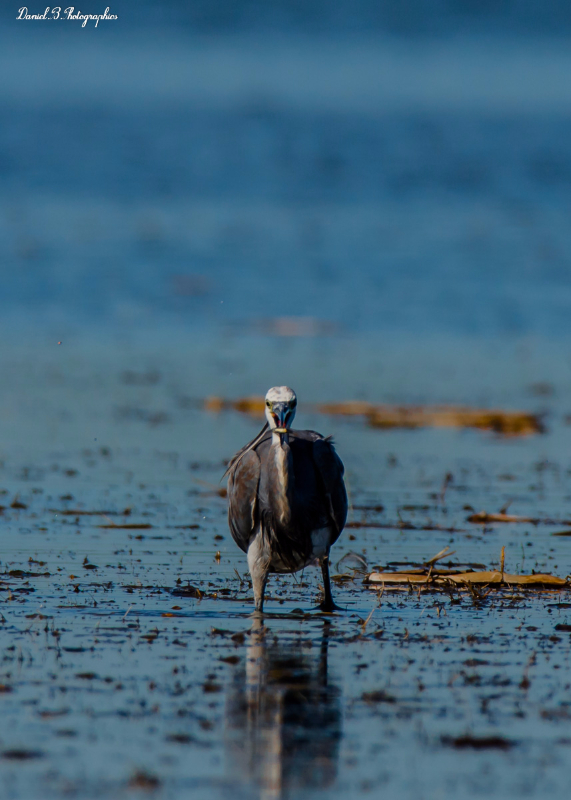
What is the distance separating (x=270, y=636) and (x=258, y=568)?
90 cm

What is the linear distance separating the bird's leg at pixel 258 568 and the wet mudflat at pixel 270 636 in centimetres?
14

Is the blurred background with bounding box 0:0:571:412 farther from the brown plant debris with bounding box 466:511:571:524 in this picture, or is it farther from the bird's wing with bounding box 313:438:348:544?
the bird's wing with bounding box 313:438:348:544

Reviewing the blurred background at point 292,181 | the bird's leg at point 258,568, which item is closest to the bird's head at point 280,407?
the bird's leg at point 258,568

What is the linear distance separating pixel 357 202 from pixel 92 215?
10.1 meters

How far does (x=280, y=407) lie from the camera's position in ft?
28.7

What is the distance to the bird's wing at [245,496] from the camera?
905 cm

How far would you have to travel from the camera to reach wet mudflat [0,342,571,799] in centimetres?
569

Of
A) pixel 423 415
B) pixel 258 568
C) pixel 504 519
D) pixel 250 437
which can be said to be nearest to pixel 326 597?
pixel 258 568

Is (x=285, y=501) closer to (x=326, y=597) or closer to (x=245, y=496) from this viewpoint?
(x=245, y=496)

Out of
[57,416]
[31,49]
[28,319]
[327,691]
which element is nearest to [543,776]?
[327,691]

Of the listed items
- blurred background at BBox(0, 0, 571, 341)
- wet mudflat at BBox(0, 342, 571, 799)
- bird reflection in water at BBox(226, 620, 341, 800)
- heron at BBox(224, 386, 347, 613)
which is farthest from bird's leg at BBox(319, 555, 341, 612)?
blurred background at BBox(0, 0, 571, 341)

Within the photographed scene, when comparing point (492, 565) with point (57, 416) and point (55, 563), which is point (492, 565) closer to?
point (55, 563)

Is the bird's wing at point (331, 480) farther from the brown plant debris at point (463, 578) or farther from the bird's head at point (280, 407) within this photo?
the brown plant debris at point (463, 578)

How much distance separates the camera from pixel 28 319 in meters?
27.5
